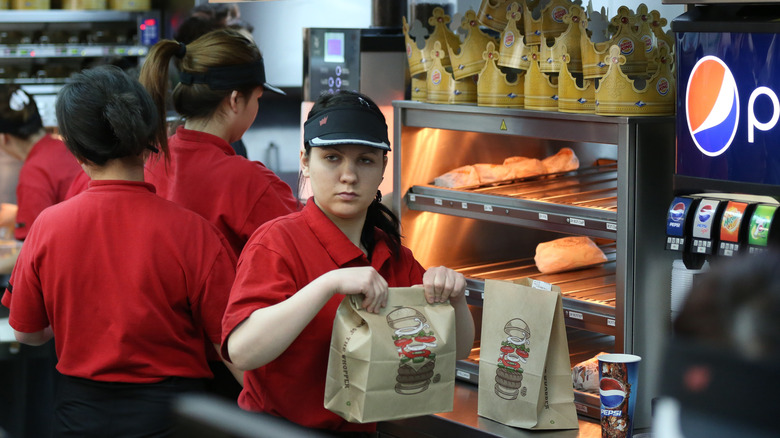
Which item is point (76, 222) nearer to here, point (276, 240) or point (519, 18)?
point (276, 240)

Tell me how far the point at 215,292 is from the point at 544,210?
3.37ft

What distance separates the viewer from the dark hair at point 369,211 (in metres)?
2.29

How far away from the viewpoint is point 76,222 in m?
2.58

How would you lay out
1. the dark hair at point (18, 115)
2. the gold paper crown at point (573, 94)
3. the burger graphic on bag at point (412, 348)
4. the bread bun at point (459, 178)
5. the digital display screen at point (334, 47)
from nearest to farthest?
1. the burger graphic on bag at point (412, 348)
2. the gold paper crown at point (573, 94)
3. the bread bun at point (459, 178)
4. the digital display screen at point (334, 47)
5. the dark hair at point (18, 115)

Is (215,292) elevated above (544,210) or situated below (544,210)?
below

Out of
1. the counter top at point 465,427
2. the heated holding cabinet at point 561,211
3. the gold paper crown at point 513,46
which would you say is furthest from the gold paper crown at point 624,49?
the counter top at point 465,427

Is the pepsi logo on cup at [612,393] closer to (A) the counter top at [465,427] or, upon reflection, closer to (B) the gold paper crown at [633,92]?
(A) the counter top at [465,427]

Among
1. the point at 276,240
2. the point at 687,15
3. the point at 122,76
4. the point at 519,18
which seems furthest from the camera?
the point at 519,18

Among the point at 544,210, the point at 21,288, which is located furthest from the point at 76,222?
the point at 544,210

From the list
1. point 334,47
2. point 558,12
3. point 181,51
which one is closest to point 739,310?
point 558,12

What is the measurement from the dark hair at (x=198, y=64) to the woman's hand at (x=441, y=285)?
122cm

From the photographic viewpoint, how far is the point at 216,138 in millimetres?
3158

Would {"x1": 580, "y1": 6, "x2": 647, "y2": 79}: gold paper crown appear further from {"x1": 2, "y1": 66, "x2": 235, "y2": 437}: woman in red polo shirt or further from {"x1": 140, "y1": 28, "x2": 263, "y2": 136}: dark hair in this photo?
{"x1": 2, "y1": 66, "x2": 235, "y2": 437}: woman in red polo shirt

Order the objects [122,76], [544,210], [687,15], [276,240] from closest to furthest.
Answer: [276,240]
[687,15]
[122,76]
[544,210]
